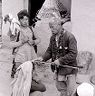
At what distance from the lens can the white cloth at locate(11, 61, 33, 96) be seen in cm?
198

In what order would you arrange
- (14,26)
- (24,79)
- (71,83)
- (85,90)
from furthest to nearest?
1. (14,26)
2. (71,83)
3. (24,79)
4. (85,90)

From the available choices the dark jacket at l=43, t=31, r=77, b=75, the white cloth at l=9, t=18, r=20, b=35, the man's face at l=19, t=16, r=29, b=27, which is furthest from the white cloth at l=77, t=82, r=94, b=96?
the white cloth at l=9, t=18, r=20, b=35

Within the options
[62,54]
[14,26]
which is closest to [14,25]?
[14,26]

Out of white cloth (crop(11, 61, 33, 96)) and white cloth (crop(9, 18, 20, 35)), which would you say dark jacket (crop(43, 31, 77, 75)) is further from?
white cloth (crop(9, 18, 20, 35))

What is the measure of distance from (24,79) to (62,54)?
324 millimetres

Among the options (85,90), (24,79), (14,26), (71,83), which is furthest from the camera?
(14,26)

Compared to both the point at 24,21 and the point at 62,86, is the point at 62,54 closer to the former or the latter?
the point at 62,86

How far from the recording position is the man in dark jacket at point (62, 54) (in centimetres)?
199

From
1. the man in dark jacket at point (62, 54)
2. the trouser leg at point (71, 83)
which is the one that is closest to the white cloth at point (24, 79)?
the man in dark jacket at point (62, 54)

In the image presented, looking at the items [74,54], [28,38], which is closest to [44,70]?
[28,38]

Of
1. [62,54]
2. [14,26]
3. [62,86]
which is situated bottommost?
[62,86]

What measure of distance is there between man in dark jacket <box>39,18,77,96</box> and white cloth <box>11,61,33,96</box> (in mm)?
203

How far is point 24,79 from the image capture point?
1.99m

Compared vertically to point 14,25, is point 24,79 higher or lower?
lower
